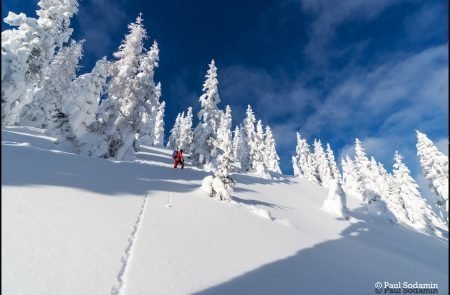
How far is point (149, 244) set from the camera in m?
8.70

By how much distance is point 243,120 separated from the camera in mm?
71875

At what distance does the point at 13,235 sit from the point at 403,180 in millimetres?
67960

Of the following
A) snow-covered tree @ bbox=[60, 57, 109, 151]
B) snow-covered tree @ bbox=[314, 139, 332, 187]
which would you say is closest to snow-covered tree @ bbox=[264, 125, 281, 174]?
snow-covered tree @ bbox=[314, 139, 332, 187]

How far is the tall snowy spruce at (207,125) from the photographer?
38.3 meters

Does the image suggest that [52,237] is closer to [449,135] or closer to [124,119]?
[449,135]

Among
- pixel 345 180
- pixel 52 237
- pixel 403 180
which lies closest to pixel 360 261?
pixel 52 237

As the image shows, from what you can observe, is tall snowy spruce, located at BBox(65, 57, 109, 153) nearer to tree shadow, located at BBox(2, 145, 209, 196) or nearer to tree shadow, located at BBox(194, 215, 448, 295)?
tree shadow, located at BBox(2, 145, 209, 196)

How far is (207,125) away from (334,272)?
30.5 m

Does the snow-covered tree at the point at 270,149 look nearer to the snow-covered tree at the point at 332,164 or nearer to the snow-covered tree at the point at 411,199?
the snow-covered tree at the point at 332,164

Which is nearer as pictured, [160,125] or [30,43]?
[30,43]

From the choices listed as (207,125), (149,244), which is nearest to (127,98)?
(207,125)

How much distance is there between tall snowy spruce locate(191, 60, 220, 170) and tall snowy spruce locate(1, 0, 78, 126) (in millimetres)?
18230

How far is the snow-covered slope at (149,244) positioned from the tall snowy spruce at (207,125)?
67.4ft

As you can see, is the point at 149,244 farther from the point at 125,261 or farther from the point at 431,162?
the point at 431,162
